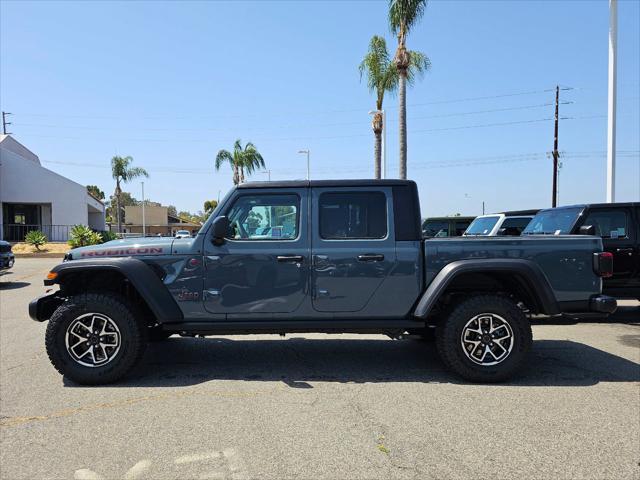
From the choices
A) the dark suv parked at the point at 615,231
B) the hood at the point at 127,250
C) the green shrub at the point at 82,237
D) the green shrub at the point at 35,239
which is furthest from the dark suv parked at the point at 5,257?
the green shrub at the point at 35,239

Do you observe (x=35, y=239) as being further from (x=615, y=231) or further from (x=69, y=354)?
(x=615, y=231)

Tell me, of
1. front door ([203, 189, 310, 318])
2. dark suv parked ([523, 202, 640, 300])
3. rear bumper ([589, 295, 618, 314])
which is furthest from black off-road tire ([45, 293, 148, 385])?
dark suv parked ([523, 202, 640, 300])

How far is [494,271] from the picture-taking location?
4.70m

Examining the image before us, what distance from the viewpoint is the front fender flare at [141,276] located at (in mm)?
4555

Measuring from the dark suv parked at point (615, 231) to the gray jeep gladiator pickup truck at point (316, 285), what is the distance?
3.29m

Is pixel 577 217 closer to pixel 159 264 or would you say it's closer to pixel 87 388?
pixel 159 264

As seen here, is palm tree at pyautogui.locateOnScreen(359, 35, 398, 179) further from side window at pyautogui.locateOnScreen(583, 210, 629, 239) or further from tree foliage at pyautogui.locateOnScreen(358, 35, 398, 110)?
side window at pyautogui.locateOnScreen(583, 210, 629, 239)

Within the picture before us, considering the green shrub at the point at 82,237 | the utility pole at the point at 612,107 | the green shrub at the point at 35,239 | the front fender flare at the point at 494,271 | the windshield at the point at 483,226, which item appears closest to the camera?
the front fender flare at the point at 494,271

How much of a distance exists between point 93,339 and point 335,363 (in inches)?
101

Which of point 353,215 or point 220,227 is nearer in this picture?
point 220,227

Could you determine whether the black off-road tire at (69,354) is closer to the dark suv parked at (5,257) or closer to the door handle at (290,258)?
the door handle at (290,258)

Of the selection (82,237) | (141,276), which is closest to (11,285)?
(141,276)

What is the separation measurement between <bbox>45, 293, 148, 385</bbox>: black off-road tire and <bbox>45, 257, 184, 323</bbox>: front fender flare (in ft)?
0.96

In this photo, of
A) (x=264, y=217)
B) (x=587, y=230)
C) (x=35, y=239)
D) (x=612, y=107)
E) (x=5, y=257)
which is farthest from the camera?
(x=35, y=239)
